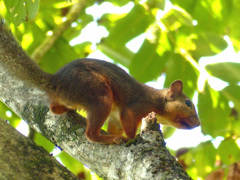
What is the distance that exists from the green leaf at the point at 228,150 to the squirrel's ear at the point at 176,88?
0.90 m

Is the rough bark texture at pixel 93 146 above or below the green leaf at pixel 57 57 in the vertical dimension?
above

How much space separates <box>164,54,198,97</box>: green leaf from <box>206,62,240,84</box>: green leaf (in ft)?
0.74

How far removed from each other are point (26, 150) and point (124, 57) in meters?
2.38

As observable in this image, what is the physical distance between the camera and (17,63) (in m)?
3.74

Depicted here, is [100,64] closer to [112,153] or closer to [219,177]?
[112,153]

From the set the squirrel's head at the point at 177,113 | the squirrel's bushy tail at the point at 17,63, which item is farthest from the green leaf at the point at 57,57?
the squirrel's head at the point at 177,113

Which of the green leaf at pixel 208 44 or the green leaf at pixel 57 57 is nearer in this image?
the green leaf at pixel 208 44

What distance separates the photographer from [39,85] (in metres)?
3.73

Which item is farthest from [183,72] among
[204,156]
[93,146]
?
[93,146]

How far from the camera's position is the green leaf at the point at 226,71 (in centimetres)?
393

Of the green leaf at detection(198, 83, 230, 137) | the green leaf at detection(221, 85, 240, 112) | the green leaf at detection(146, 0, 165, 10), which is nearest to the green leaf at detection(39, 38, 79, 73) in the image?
the green leaf at detection(146, 0, 165, 10)

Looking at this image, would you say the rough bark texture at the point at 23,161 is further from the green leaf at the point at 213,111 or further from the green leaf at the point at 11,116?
the green leaf at the point at 213,111

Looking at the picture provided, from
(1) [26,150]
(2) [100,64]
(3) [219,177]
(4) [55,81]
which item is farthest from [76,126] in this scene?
(3) [219,177]

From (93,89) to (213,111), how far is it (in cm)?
137
